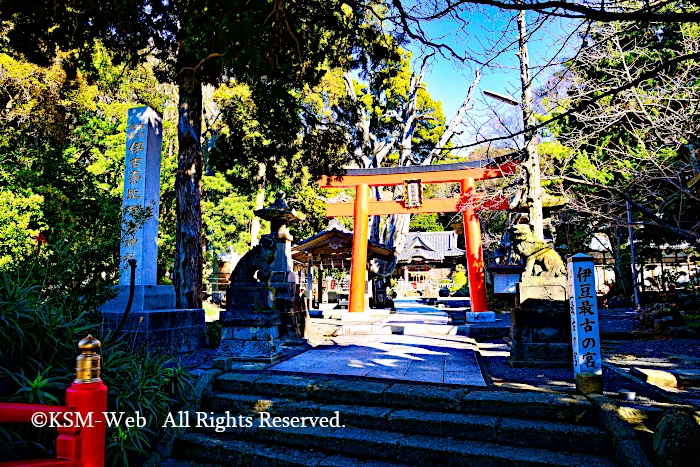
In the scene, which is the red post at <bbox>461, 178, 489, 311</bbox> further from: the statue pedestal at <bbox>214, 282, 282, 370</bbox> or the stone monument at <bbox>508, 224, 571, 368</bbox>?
the statue pedestal at <bbox>214, 282, 282, 370</bbox>

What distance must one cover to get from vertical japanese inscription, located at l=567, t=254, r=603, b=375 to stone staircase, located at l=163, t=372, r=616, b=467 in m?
0.97

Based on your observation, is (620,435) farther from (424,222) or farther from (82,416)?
(424,222)

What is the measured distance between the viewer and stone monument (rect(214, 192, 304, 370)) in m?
6.68

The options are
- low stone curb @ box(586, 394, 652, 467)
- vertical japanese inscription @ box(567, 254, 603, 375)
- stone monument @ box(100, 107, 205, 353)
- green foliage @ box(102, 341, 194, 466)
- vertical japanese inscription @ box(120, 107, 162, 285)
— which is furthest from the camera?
vertical japanese inscription @ box(120, 107, 162, 285)

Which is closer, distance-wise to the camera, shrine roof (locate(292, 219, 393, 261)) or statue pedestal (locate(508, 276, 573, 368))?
statue pedestal (locate(508, 276, 573, 368))

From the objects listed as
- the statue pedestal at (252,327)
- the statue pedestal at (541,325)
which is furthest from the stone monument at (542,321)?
the statue pedestal at (252,327)

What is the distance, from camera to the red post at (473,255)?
499 inches

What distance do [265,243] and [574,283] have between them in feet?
16.5

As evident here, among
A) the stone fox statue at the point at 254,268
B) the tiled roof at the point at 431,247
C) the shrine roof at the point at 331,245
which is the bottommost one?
the stone fox statue at the point at 254,268

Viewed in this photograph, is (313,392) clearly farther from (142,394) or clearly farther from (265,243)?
(265,243)

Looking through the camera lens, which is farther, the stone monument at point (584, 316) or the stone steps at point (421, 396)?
the stone monument at point (584, 316)

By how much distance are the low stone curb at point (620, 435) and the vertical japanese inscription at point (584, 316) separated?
1014 millimetres

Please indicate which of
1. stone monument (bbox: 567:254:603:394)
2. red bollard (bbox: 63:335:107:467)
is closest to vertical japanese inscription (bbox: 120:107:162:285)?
red bollard (bbox: 63:335:107:467)

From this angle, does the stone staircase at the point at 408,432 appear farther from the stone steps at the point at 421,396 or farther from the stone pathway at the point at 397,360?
the stone pathway at the point at 397,360
